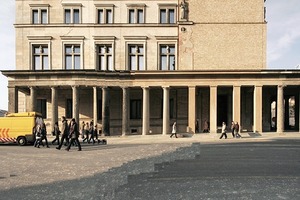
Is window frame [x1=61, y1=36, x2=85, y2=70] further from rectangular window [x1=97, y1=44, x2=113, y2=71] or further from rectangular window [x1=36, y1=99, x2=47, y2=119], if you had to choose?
rectangular window [x1=36, y1=99, x2=47, y2=119]

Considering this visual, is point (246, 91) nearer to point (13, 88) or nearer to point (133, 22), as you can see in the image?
point (133, 22)

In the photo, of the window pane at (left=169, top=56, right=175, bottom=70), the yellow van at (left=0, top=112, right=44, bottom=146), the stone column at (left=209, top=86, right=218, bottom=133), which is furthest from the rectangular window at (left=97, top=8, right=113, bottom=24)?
the yellow van at (left=0, top=112, right=44, bottom=146)

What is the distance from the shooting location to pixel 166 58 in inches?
1233

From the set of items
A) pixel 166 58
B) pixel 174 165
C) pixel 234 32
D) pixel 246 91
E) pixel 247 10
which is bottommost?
pixel 174 165

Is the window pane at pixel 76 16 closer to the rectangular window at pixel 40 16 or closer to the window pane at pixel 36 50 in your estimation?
the rectangular window at pixel 40 16

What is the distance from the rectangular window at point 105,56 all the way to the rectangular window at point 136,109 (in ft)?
Result: 16.9

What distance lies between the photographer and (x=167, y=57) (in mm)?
31203

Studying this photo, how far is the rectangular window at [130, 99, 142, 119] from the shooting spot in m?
31.5

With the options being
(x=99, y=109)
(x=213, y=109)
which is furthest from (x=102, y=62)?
(x=213, y=109)

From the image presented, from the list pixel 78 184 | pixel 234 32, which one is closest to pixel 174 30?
pixel 234 32

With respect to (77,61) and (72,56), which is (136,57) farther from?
(72,56)

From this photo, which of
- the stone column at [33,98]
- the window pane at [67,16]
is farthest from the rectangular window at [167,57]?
the stone column at [33,98]

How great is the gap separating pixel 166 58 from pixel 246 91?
35.3 feet

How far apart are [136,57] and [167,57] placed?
12.8 feet
